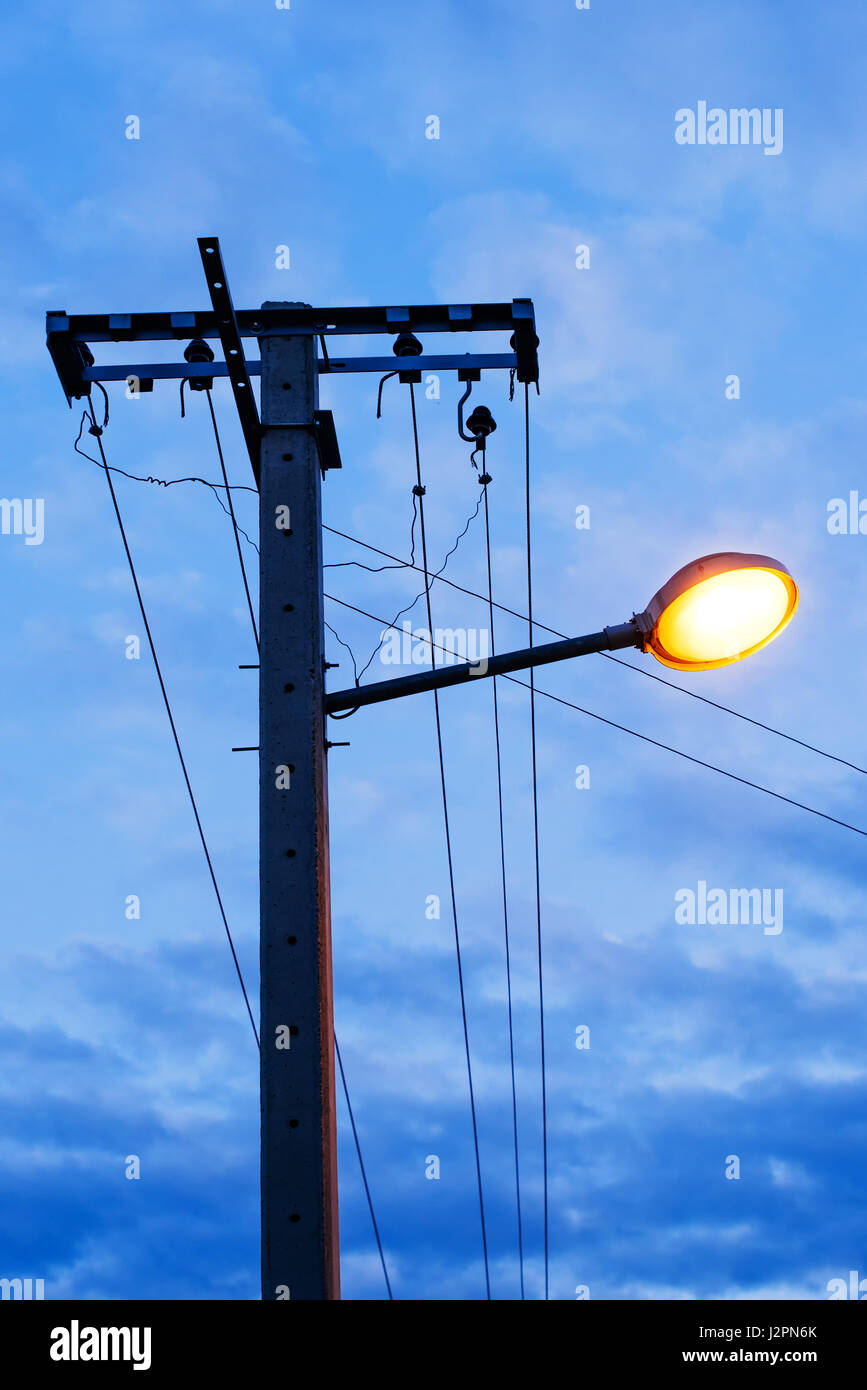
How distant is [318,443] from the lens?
5.27 m

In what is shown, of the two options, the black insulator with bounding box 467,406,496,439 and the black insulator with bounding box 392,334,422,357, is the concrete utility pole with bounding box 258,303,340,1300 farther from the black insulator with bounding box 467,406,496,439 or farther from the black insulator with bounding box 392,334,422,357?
the black insulator with bounding box 467,406,496,439

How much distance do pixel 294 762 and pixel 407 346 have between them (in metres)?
2.57

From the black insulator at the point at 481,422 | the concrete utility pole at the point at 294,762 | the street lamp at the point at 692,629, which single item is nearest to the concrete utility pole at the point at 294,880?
the concrete utility pole at the point at 294,762

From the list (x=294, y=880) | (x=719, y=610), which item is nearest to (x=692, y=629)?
(x=719, y=610)

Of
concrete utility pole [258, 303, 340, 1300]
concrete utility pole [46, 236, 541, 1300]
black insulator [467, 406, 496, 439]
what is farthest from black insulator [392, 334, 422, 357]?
concrete utility pole [258, 303, 340, 1300]

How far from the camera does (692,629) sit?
467cm

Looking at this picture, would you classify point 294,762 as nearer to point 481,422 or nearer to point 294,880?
point 294,880

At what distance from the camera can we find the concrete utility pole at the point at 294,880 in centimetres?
419

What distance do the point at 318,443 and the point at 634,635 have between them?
5.02ft

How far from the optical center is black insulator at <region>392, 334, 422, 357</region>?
6.28 metres

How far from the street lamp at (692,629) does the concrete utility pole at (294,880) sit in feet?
0.78

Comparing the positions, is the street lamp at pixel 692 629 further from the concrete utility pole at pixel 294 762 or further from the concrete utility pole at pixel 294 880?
the concrete utility pole at pixel 294 880
